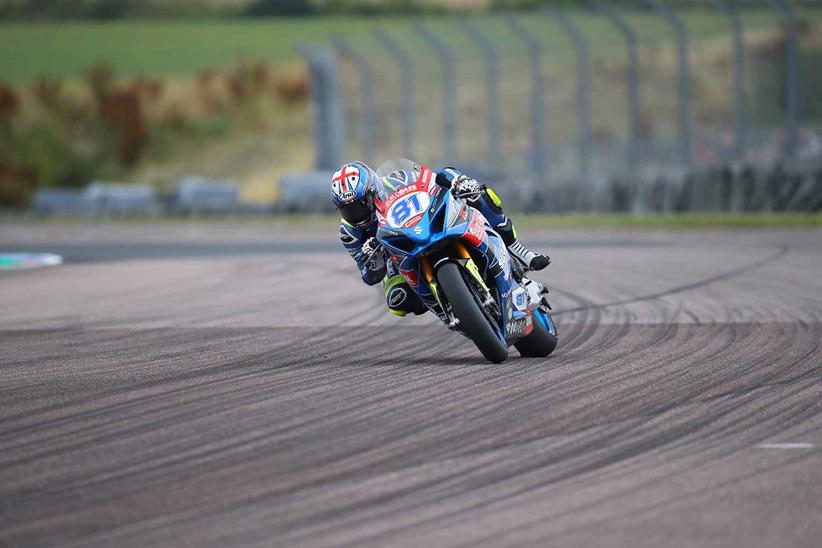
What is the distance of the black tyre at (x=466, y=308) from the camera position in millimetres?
9102

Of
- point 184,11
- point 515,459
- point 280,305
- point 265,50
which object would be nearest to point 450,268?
point 515,459

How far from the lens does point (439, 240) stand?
30.5 feet

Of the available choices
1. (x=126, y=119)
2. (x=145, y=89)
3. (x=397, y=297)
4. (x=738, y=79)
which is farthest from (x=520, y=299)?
(x=145, y=89)

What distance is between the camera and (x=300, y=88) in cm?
7494

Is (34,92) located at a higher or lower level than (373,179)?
lower

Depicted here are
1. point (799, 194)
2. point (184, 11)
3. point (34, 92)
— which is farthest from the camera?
→ point (184, 11)

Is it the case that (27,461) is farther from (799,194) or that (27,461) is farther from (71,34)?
(71,34)

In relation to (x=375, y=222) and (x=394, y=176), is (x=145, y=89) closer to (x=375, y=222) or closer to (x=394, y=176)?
(x=375, y=222)

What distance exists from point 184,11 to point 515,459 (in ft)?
270

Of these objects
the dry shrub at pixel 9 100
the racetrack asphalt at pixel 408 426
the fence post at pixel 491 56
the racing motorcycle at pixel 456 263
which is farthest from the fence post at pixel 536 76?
the dry shrub at pixel 9 100

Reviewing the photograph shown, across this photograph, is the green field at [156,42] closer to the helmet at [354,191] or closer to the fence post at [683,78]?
the fence post at [683,78]

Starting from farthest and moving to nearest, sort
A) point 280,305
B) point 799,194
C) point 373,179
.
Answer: point 799,194 < point 280,305 < point 373,179

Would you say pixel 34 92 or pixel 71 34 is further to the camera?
pixel 71 34

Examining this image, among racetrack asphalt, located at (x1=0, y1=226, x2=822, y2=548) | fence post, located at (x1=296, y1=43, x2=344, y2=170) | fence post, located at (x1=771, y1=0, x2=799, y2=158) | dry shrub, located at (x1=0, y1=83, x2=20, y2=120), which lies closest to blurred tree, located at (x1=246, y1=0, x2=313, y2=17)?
dry shrub, located at (x1=0, y1=83, x2=20, y2=120)
